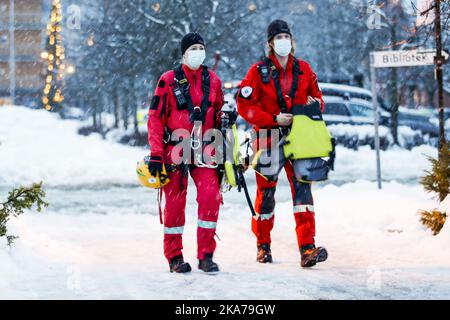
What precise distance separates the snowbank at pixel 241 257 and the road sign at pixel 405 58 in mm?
1877

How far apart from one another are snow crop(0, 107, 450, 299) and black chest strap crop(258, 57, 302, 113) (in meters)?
1.43

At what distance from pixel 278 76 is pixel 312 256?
156cm

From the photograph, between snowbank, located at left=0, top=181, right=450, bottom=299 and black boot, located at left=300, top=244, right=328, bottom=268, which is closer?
snowbank, located at left=0, top=181, right=450, bottom=299

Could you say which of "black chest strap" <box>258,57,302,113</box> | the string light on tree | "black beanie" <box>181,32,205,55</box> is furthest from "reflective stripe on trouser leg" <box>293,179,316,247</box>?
the string light on tree

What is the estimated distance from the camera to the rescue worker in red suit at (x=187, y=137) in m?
6.68

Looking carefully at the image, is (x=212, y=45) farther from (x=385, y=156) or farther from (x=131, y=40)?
(x=385, y=156)

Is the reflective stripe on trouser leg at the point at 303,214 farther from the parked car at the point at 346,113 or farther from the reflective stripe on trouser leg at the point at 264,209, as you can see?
the parked car at the point at 346,113

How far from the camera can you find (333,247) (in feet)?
27.9

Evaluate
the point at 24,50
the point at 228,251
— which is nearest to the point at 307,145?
the point at 228,251

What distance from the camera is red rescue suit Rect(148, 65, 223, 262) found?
6695mm

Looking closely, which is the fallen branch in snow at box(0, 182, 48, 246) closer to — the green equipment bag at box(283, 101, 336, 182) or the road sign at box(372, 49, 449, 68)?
the green equipment bag at box(283, 101, 336, 182)
